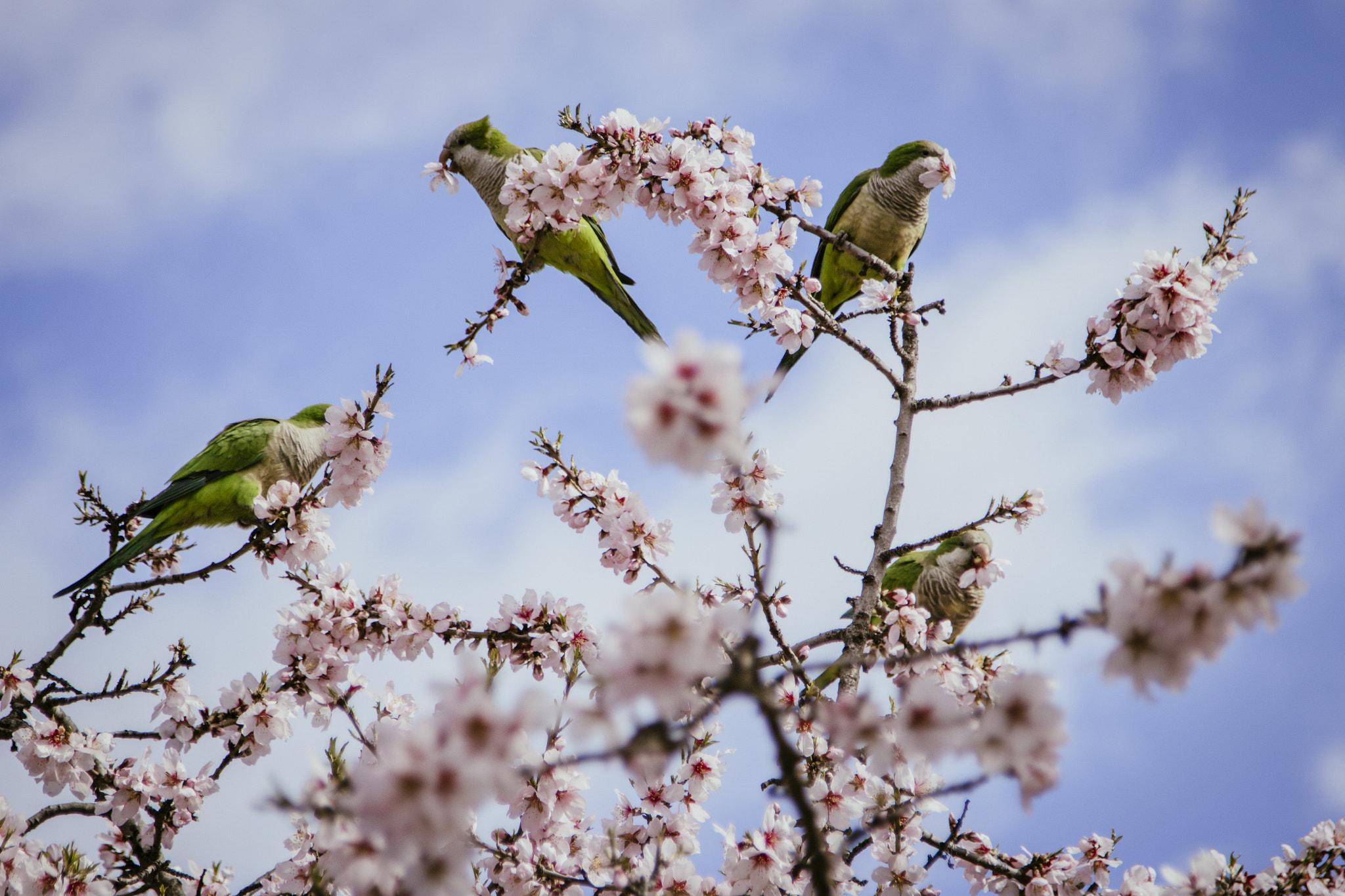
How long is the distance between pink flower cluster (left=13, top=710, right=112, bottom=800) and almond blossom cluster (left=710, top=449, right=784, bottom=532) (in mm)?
3344

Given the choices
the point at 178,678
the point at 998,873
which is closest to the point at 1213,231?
the point at 998,873

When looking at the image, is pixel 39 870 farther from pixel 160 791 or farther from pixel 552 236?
pixel 552 236

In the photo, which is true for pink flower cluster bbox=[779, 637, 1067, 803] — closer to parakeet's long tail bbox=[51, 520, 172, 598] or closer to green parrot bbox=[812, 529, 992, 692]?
green parrot bbox=[812, 529, 992, 692]

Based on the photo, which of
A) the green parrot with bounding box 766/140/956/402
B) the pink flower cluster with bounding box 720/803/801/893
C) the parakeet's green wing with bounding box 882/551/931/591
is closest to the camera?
the pink flower cluster with bounding box 720/803/801/893

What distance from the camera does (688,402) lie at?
4.23ft

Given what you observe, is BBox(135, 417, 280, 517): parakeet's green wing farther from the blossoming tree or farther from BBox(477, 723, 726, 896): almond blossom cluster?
Answer: BBox(477, 723, 726, 896): almond blossom cluster

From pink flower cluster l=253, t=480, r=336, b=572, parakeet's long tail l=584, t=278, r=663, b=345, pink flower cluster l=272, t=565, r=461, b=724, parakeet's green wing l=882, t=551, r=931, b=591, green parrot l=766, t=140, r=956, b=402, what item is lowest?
pink flower cluster l=272, t=565, r=461, b=724

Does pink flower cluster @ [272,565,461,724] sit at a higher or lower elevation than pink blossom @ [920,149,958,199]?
lower

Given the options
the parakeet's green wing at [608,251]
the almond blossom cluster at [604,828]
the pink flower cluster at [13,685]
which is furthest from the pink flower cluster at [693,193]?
the pink flower cluster at [13,685]

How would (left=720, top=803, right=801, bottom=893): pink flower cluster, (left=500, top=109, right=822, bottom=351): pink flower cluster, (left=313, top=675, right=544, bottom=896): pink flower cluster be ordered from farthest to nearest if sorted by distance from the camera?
(left=500, top=109, right=822, bottom=351): pink flower cluster
(left=720, top=803, right=801, bottom=893): pink flower cluster
(left=313, top=675, right=544, bottom=896): pink flower cluster

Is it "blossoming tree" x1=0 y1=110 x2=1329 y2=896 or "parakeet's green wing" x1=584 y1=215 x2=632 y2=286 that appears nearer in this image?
"blossoming tree" x1=0 y1=110 x2=1329 y2=896

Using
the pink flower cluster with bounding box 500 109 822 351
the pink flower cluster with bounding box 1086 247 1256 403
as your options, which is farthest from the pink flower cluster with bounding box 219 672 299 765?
the pink flower cluster with bounding box 1086 247 1256 403

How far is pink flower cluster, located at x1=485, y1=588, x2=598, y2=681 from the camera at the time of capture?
3.79 meters

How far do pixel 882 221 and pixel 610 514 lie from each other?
3.56 meters
